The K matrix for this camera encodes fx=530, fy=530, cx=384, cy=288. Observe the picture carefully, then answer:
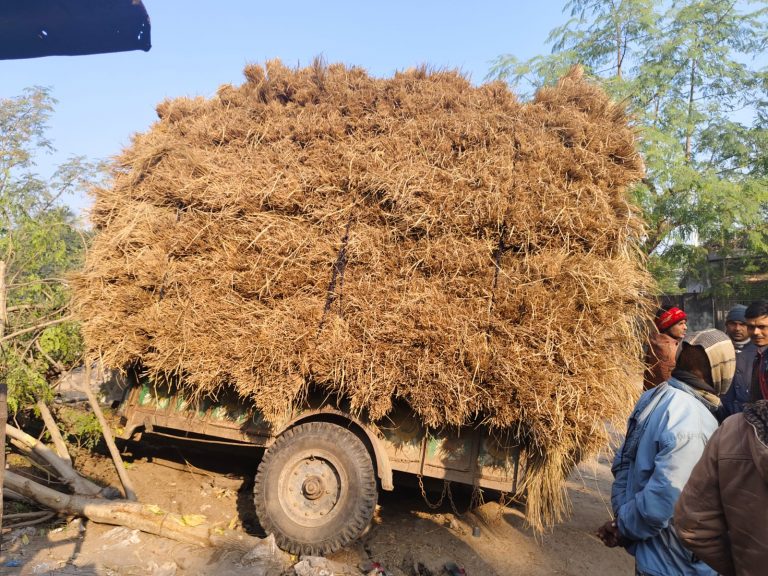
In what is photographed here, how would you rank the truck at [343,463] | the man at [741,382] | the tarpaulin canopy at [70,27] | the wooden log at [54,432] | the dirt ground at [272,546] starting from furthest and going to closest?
1. the wooden log at [54,432]
2. the man at [741,382]
3. the truck at [343,463]
4. the dirt ground at [272,546]
5. the tarpaulin canopy at [70,27]

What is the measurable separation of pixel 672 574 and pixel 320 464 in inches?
96.1

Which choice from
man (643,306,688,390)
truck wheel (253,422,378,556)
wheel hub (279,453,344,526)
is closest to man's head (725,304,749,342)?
man (643,306,688,390)

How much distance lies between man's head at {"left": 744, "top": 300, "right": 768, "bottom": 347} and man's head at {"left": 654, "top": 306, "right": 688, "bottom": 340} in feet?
1.71

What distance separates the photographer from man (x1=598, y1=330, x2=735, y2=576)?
82.4 inches

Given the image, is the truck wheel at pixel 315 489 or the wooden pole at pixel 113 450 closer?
the truck wheel at pixel 315 489

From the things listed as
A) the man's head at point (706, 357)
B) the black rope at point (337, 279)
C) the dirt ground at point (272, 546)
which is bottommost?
the dirt ground at point (272, 546)

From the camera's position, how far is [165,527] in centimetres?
384

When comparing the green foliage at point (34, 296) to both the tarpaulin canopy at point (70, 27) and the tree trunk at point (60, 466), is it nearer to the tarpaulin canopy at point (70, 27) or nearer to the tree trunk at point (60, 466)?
the tree trunk at point (60, 466)

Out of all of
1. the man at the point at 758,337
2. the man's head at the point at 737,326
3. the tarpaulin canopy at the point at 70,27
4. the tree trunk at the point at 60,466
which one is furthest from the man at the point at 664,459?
the tree trunk at the point at 60,466

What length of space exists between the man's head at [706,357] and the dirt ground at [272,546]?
170 centimetres

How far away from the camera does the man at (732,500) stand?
1313mm

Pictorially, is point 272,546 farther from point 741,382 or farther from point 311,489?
point 741,382

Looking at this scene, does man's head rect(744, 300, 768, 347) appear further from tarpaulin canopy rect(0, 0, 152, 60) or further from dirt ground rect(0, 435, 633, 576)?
tarpaulin canopy rect(0, 0, 152, 60)

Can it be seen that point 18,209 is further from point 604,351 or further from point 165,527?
point 604,351
